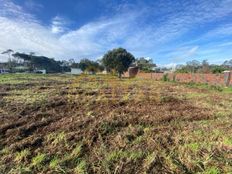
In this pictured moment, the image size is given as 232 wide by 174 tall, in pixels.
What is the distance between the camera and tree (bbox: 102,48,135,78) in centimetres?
1795

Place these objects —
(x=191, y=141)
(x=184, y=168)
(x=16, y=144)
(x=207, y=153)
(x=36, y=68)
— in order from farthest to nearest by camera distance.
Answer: (x=36, y=68), (x=191, y=141), (x=16, y=144), (x=207, y=153), (x=184, y=168)

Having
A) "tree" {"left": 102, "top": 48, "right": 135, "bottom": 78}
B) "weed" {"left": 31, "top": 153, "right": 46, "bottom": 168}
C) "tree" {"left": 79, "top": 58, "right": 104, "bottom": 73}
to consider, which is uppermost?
"tree" {"left": 102, "top": 48, "right": 135, "bottom": 78}

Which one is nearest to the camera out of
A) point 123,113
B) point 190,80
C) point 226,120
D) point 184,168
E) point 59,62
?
point 184,168

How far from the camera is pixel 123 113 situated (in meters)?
3.72

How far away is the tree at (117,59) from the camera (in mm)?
17953

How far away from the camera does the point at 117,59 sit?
17.9m

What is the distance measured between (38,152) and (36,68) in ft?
186

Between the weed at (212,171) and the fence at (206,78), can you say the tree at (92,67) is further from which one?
the weed at (212,171)

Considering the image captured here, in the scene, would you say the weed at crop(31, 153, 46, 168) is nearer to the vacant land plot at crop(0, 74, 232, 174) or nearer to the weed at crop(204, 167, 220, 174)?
the vacant land plot at crop(0, 74, 232, 174)

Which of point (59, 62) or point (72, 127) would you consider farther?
point (59, 62)

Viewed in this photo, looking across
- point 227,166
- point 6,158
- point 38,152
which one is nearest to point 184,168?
point 227,166

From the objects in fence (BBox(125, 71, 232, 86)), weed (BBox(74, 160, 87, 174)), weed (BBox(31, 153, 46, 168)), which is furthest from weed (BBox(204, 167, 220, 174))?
fence (BBox(125, 71, 232, 86))

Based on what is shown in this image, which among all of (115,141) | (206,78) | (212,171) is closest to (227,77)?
(206,78)

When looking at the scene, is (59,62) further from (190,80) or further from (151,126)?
(151,126)
